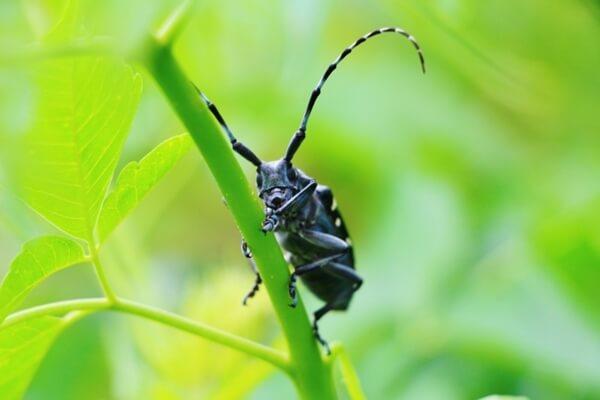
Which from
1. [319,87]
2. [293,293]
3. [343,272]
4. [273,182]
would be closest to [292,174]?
[273,182]

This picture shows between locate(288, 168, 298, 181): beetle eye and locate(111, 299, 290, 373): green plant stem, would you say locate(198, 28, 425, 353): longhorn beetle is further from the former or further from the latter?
locate(111, 299, 290, 373): green plant stem

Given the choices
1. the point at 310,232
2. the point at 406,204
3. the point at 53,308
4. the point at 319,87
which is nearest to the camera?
the point at 53,308

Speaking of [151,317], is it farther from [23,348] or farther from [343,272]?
[343,272]

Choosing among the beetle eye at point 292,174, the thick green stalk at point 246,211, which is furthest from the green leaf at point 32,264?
the beetle eye at point 292,174

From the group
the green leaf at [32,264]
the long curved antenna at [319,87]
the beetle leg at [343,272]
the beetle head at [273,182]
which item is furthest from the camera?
the beetle leg at [343,272]

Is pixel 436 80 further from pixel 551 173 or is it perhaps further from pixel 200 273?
pixel 200 273

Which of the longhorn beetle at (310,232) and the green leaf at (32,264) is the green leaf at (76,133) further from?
the longhorn beetle at (310,232)

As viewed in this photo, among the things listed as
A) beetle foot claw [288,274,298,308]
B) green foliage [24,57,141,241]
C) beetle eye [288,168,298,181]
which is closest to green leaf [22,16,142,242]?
green foliage [24,57,141,241]
